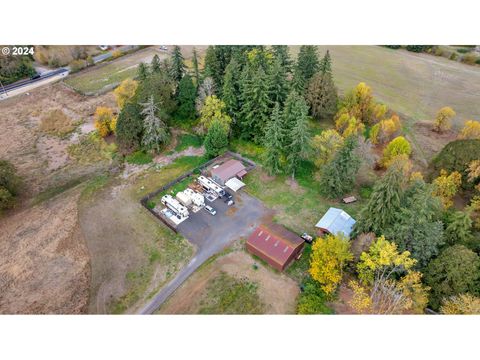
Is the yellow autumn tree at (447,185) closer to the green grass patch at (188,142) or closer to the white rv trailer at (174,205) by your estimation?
the white rv trailer at (174,205)

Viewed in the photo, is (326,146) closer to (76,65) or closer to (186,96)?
(186,96)

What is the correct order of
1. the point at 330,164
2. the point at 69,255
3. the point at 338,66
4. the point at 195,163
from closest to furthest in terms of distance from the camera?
1. the point at 69,255
2. the point at 330,164
3. the point at 195,163
4. the point at 338,66

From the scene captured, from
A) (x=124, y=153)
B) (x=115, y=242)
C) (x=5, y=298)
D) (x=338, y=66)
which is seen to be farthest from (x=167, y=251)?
(x=338, y=66)

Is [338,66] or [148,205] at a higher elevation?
[338,66]

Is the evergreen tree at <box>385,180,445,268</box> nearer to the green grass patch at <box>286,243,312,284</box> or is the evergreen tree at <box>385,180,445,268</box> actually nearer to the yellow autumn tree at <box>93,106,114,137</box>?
the green grass patch at <box>286,243,312,284</box>

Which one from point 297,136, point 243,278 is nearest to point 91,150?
point 297,136

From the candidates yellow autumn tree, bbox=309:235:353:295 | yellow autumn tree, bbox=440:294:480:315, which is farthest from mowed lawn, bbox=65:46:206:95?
yellow autumn tree, bbox=440:294:480:315

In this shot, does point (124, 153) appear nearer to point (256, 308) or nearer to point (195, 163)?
point (195, 163)
